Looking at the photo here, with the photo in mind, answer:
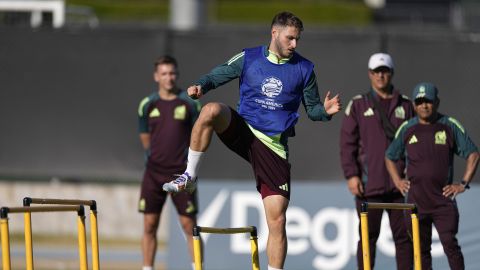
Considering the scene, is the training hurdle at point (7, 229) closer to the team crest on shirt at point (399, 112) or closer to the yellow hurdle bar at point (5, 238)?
the yellow hurdle bar at point (5, 238)

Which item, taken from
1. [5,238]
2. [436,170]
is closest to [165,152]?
[436,170]

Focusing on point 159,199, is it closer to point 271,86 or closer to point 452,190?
point 452,190

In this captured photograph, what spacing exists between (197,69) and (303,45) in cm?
152

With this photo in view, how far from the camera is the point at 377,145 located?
11.4 metres

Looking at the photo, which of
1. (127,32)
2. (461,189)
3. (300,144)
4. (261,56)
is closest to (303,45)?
(300,144)

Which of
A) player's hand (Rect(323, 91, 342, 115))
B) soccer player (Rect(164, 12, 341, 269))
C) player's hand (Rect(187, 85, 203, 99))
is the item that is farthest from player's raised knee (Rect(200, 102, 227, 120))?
player's hand (Rect(323, 91, 342, 115))

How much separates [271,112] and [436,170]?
239cm

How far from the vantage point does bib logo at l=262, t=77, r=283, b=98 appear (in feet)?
29.6

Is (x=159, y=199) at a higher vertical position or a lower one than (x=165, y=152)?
lower

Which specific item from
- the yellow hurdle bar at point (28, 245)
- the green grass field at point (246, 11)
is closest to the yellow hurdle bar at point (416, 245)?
the yellow hurdle bar at point (28, 245)

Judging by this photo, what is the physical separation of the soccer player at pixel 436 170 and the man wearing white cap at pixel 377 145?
1.48 ft

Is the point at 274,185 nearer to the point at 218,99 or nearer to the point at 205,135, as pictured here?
the point at 205,135

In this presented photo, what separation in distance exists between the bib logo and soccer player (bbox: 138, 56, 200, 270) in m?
3.20

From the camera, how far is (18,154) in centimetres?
1653
